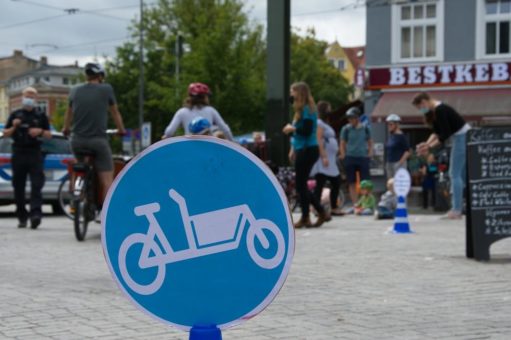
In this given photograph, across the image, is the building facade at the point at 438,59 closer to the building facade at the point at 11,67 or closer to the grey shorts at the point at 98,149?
the grey shorts at the point at 98,149

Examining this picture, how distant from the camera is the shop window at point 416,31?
29156 mm

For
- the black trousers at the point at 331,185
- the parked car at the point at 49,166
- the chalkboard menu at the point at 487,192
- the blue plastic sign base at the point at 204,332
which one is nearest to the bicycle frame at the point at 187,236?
the blue plastic sign base at the point at 204,332

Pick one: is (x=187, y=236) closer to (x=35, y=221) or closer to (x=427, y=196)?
(x=35, y=221)

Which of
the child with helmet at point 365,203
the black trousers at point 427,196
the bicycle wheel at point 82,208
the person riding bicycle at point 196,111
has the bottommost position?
the black trousers at point 427,196

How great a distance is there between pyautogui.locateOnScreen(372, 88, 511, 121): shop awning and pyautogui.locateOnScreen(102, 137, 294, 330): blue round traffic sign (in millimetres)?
24488

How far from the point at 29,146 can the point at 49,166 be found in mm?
4211

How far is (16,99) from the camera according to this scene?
461ft

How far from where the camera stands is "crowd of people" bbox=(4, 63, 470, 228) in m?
10.6

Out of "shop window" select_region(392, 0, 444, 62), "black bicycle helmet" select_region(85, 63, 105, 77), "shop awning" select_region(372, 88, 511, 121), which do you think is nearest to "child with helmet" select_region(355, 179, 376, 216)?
"black bicycle helmet" select_region(85, 63, 105, 77)

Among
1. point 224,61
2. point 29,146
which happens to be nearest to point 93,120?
point 29,146

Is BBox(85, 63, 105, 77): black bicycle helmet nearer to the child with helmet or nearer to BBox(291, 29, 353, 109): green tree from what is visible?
the child with helmet

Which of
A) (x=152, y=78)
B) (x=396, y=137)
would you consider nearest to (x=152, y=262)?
(x=396, y=137)

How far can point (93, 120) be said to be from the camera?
10.5 metres

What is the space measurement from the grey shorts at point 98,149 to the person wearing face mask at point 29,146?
1958 millimetres
